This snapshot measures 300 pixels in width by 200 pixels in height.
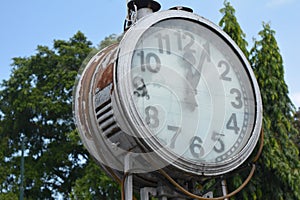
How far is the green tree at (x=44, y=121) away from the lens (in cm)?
1303

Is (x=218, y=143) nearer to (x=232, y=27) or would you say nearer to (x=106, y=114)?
(x=106, y=114)

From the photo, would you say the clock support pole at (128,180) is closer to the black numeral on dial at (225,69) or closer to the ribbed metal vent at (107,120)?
the ribbed metal vent at (107,120)

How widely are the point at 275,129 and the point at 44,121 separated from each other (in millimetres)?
7752

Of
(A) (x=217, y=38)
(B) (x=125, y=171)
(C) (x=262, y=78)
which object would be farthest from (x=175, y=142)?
(C) (x=262, y=78)

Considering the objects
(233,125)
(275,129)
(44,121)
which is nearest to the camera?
(233,125)

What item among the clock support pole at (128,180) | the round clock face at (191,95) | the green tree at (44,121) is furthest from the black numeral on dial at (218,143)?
the green tree at (44,121)

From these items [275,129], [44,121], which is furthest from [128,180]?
[44,121]

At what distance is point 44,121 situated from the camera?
13.9 metres

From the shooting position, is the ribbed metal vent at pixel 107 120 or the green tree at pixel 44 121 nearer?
the ribbed metal vent at pixel 107 120

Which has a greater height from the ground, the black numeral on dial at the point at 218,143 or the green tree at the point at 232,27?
the green tree at the point at 232,27

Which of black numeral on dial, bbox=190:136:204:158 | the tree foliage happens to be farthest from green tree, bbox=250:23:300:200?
black numeral on dial, bbox=190:136:204:158

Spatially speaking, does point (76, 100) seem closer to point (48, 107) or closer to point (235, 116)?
point (235, 116)

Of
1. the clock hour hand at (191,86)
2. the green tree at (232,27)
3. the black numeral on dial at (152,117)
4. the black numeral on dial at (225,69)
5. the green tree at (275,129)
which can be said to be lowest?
the black numeral on dial at (152,117)

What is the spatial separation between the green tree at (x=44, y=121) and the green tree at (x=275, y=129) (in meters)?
6.02
